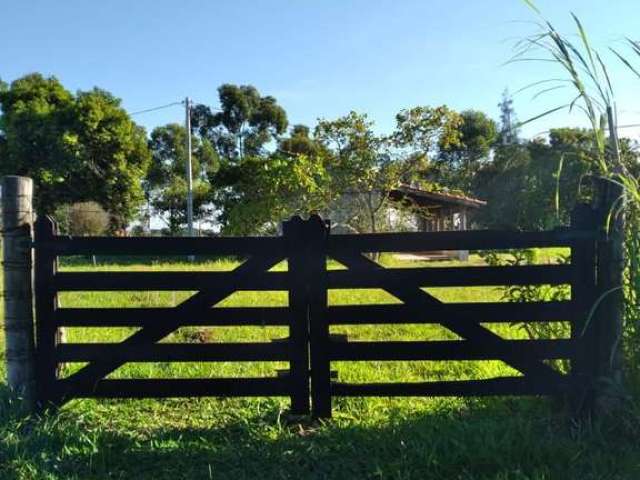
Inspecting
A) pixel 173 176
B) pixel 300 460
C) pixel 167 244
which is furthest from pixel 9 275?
pixel 173 176

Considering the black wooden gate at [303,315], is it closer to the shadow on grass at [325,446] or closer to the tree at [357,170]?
the shadow on grass at [325,446]

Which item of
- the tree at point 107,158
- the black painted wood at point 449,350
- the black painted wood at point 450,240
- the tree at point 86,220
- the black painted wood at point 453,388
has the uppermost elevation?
the tree at point 107,158

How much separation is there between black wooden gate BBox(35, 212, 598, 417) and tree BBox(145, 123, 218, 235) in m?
31.1

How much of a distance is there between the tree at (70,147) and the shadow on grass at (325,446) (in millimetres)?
26861

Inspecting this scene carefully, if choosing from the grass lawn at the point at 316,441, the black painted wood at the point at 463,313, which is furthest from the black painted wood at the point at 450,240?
the grass lawn at the point at 316,441

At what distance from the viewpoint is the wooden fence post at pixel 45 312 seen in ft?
13.8

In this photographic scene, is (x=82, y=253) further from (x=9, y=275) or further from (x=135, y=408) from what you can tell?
(x=135, y=408)

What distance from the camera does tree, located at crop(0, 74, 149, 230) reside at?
28.3 meters

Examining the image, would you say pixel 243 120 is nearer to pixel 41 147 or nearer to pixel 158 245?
pixel 41 147

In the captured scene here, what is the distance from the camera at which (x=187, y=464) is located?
3520 millimetres

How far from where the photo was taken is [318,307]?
4141 mm

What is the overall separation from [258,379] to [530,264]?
2.20 metres

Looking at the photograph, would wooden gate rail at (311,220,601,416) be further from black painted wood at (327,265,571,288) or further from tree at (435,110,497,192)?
tree at (435,110,497,192)

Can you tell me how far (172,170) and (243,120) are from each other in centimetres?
875
